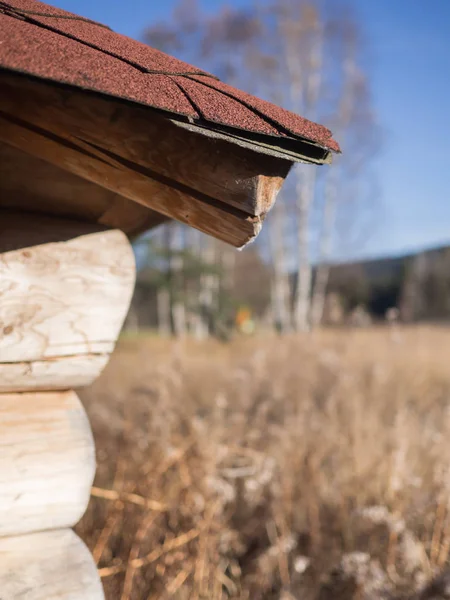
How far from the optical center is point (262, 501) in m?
2.76

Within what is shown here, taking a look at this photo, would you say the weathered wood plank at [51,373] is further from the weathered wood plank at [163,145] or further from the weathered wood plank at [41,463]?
the weathered wood plank at [163,145]

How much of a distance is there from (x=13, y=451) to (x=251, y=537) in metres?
1.74

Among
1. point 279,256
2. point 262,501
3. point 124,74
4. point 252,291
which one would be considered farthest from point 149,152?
point 252,291

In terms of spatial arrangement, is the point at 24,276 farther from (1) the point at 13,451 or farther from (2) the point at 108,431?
(2) the point at 108,431

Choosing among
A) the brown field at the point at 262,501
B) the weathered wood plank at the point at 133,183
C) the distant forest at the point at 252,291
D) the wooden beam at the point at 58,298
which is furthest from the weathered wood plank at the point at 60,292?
the distant forest at the point at 252,291

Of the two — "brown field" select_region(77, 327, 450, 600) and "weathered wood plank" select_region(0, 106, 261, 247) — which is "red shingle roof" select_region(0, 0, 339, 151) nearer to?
"weathered wood plank" select_region(0, 106, 261, 247)

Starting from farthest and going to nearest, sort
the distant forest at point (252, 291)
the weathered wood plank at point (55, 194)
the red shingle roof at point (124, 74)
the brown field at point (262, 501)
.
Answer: the distant forest at point (252, 291) → the brown field at point (262, 501) → the weathered wood plank at point (55, 194) → the red shingle roof at point (124, 74)

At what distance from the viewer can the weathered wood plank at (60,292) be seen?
122 cm

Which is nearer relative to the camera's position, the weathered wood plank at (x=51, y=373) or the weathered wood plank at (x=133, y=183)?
the weathered wood plank at (x=133, y=183)

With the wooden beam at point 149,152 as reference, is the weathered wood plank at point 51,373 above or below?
below

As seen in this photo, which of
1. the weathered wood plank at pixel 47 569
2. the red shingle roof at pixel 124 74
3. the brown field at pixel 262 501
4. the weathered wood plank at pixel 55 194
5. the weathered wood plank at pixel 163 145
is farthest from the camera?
the brown field at pixel 262 501

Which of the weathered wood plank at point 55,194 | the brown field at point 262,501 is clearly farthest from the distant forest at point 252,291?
the weathered wood plank at point 55,194

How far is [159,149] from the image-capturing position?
0.99 meters

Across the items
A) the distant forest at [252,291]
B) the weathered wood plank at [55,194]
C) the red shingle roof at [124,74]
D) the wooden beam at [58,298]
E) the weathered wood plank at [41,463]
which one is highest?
the red shingle roof at [124,74]
